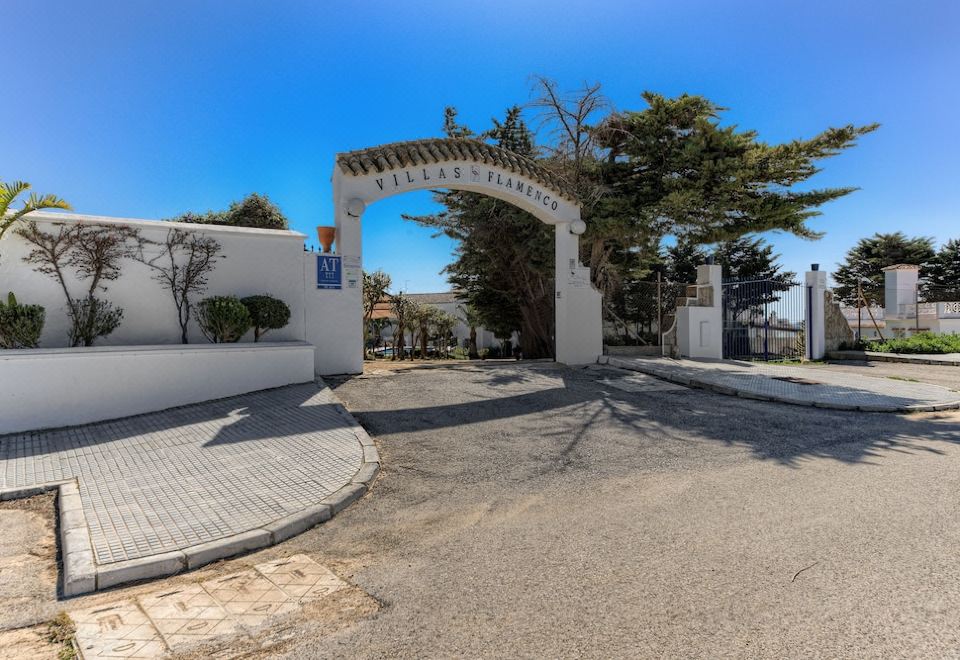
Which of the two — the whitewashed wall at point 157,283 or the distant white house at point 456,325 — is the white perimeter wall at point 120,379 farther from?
the distant white house at point 456,325

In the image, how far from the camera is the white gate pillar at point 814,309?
55.6ft

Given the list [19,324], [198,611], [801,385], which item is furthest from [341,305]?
[801,385]

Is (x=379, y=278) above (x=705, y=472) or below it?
above

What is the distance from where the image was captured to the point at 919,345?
1781cm

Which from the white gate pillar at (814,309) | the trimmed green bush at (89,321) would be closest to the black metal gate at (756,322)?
the white gate pillar at (814,309)

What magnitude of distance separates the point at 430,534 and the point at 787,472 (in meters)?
3.67

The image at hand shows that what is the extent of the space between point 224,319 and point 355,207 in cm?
326

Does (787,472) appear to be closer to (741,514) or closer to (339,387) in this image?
(741,514)

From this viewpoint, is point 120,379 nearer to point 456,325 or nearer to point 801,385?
point 801,385

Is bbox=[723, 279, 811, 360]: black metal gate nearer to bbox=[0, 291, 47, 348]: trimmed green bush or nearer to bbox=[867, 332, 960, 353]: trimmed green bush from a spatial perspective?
bbox=[867, 332, 960, 353]: trimmed green bush

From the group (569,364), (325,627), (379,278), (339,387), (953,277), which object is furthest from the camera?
(953,277)

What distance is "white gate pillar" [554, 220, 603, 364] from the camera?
12977 millimetres

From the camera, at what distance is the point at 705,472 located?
5.41 meters

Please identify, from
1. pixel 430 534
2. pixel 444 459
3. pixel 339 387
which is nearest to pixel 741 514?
pixel 430 534
